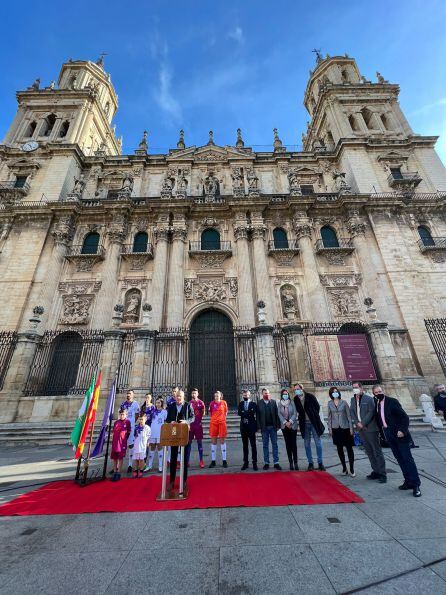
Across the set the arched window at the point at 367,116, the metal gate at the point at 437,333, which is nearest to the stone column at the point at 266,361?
the metal gate at the point at 437,333

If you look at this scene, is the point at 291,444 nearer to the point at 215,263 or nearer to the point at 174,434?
the point at 174,434

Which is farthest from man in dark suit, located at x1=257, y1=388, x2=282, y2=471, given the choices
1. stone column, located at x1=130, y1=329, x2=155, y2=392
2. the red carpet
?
stone column, located at x1=130, y1=329, x2=155, y2=392

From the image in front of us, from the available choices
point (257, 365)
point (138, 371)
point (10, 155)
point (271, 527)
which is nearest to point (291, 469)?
point (271, 527)

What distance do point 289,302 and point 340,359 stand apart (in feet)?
13.7

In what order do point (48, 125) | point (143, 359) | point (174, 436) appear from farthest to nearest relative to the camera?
point (48, 125) < point (143, 359) < point (174, 436)

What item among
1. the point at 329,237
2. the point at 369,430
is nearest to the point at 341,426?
the point at 369,430

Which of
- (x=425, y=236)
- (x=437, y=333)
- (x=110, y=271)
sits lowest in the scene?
(x=437, y=333)

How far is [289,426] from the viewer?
19.4 feet

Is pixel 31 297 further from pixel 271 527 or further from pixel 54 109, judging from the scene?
pixel 54 109

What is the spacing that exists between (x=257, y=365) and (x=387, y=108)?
90.0 ft

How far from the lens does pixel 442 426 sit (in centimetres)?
996

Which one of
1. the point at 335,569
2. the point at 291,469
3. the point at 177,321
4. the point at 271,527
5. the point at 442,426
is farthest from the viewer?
the point at 177,321

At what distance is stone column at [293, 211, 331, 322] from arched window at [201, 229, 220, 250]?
5171 mm

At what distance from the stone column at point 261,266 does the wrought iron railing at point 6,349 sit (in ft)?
40.4
